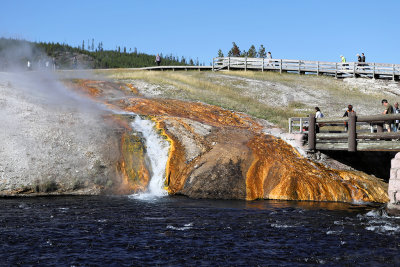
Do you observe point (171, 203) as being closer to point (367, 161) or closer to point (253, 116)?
point (367, 161)

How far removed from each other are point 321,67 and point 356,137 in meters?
34.0

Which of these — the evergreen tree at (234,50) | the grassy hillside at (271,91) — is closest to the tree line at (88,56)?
the evergreen tree at (234,50)

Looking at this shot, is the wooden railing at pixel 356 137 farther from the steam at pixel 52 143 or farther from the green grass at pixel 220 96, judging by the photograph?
the steam at pixel 52 143

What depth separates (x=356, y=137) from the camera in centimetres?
1878

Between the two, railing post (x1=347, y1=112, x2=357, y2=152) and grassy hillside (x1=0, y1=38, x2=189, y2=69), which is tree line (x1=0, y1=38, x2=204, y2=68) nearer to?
grassy hillside (x1=0, y1=38, x2=189, y2=69)

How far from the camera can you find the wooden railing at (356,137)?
17.8m

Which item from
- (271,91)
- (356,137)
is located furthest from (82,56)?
(356,137)

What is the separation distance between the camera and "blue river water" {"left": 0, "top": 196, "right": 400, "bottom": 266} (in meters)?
10.3

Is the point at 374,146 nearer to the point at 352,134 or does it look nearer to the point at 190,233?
the point at 352,134

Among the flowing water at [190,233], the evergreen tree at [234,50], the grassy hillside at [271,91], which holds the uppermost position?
the evergreen tree at [234,50]

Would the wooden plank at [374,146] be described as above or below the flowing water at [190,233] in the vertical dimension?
above

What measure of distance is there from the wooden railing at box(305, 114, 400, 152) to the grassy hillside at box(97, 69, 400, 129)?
7.36 meters

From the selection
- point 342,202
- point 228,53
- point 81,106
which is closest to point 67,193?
point 81,106

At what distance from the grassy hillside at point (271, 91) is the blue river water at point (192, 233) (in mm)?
13752
